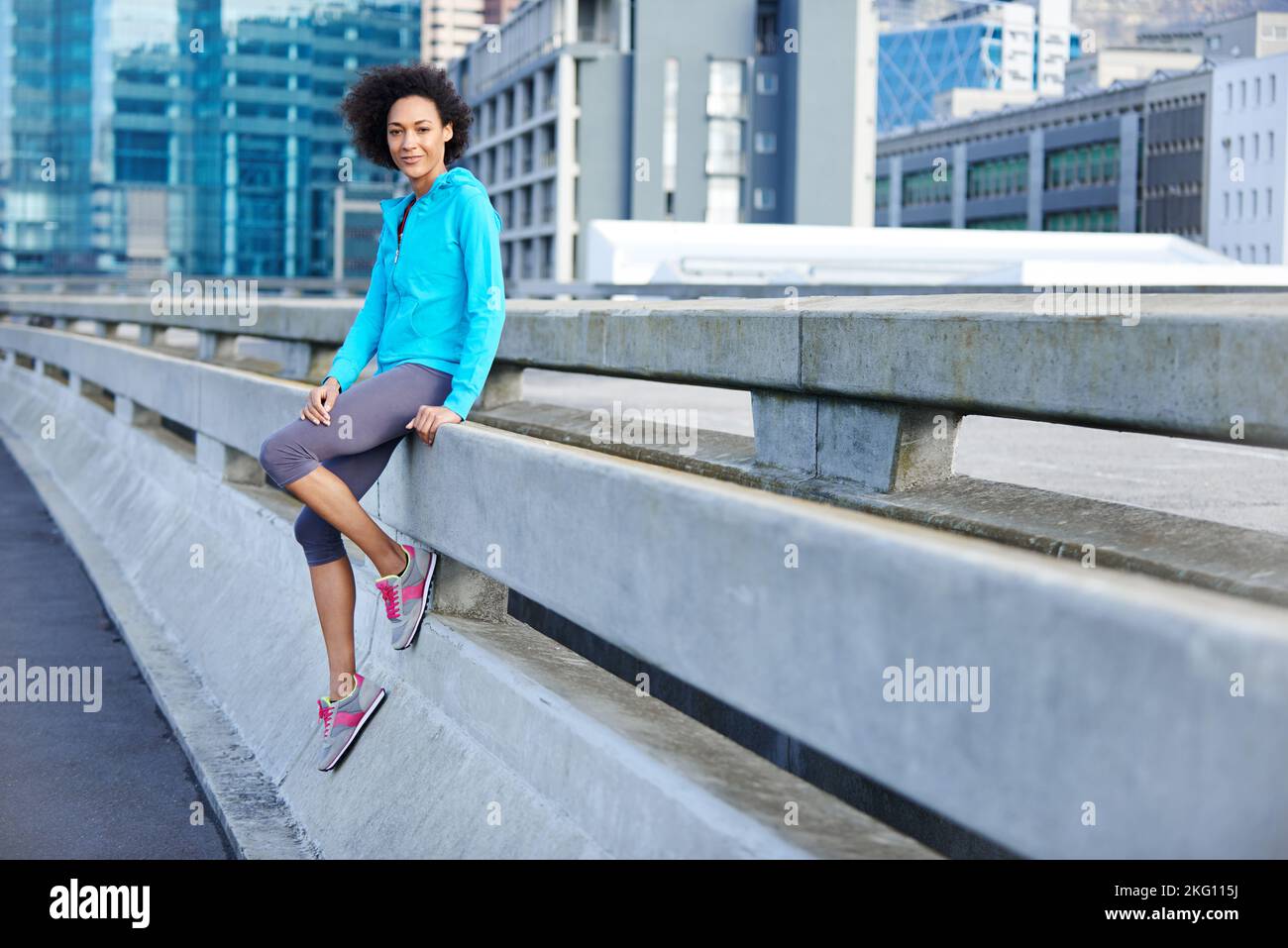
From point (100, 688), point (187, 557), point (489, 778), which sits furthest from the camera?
point (187, 557)

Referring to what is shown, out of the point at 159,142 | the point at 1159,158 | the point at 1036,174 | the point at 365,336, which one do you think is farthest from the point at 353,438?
the point at 1036,174

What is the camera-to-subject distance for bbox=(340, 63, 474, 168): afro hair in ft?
17.8

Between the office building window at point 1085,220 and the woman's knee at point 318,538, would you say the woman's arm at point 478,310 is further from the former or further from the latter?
the office building window at point 1085,220

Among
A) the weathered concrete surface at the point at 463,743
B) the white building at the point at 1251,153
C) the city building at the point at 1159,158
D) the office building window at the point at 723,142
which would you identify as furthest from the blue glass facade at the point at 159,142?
the weathered concrete surface at the point at 463,743

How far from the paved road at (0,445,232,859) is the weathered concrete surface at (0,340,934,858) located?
0.89ft

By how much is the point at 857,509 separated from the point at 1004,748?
141 cm

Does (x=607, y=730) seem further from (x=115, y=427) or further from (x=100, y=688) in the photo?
(x=115, y=427)

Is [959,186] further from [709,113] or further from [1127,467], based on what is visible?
[1127,467]

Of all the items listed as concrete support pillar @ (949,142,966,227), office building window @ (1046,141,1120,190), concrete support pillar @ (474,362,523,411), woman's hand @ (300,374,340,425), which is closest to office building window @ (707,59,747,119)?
office building window @ (1046,141,1120,190)

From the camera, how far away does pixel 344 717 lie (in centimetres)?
492

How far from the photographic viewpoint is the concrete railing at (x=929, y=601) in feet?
6.88

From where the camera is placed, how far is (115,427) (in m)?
12.0
